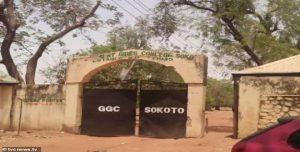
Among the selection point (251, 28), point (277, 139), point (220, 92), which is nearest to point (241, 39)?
point (251, 28)

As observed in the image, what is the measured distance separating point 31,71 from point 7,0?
3939mm

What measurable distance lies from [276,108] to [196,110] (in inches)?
104

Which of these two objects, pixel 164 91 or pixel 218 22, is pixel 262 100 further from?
pixel 218 22

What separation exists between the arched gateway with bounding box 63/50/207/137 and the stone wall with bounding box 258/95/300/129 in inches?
78.6

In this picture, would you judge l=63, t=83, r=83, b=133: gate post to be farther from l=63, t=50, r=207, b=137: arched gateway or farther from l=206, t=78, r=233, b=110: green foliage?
l=206, t=78, r=233, b=110: green foliage

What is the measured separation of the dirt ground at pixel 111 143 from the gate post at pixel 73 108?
0.44 m

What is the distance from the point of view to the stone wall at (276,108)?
17.3m

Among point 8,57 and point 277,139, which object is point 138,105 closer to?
point 8,57

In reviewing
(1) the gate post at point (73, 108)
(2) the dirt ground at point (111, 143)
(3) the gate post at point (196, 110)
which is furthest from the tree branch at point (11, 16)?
(3) the gate post at point (196, 110)

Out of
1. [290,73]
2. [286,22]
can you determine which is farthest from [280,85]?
[286,22]

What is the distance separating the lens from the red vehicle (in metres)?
5.18

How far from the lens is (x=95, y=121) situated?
63.8ft

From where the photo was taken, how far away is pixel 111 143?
55.6 feet

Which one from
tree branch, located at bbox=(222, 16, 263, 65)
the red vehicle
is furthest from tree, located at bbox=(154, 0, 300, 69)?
the red vehicle
